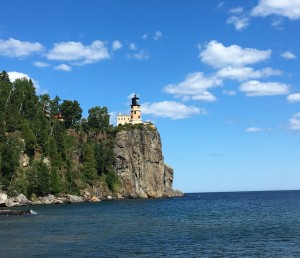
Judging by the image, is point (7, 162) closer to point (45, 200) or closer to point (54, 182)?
point (45, 200)

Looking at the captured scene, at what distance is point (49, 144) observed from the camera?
424 feet

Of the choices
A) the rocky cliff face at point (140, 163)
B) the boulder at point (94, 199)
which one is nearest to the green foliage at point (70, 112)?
the rocky cliff face at point (140, 163)

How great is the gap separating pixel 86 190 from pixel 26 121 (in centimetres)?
3059

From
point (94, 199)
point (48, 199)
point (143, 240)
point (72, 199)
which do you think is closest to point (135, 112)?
point (94, 199)

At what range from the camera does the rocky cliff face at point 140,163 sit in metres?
158

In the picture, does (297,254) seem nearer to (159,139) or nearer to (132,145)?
(132,145)

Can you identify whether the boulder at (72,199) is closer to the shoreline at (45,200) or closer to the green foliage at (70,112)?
the shoreline at (45,200)

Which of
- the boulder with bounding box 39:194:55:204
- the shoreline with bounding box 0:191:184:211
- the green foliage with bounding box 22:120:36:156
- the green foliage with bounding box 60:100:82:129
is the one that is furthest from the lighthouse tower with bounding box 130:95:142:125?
the boulder with bounding box 39:194:55:204

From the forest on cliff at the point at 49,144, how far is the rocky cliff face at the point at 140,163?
4.09 meters

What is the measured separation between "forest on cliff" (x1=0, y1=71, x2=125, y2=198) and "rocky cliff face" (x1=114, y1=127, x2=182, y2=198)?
13.4 ft

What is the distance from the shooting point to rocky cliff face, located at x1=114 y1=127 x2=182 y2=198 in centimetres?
15825

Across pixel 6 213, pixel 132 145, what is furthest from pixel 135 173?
pixel 6 213

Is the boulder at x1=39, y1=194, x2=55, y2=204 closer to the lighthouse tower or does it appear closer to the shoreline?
the shoreline

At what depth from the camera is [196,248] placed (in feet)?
131
